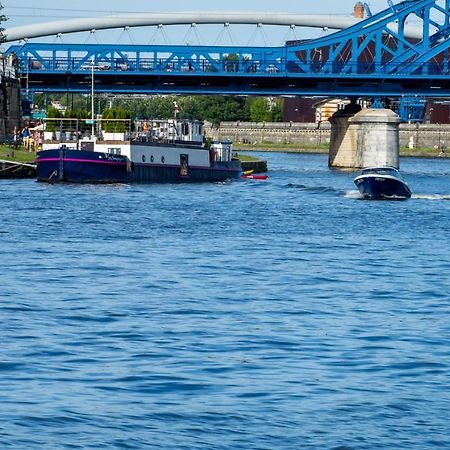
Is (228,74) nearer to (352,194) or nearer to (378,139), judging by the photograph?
(378,139)

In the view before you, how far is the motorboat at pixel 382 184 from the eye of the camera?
80.9 metres

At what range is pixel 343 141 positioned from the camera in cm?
15225

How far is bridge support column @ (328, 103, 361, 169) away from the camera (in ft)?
493

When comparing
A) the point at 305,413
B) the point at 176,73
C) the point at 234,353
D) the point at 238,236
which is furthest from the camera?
the point at 176,73

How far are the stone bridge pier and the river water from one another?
83332 millimetres

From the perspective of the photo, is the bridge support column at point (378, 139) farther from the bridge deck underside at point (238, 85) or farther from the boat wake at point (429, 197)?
the boat wake at point (429, 197)

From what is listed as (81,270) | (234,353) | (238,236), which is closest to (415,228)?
(238,236)

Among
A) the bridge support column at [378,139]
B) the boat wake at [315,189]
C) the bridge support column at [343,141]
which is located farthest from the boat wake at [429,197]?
the bridge support column at [343,141]

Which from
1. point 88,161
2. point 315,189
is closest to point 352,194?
point 315,189

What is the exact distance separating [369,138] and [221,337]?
115 meters

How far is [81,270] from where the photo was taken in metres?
40.5

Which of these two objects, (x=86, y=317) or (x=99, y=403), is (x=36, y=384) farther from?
(x=86, y=317)

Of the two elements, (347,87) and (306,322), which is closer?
(306,322)

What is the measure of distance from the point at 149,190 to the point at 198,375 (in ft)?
202
